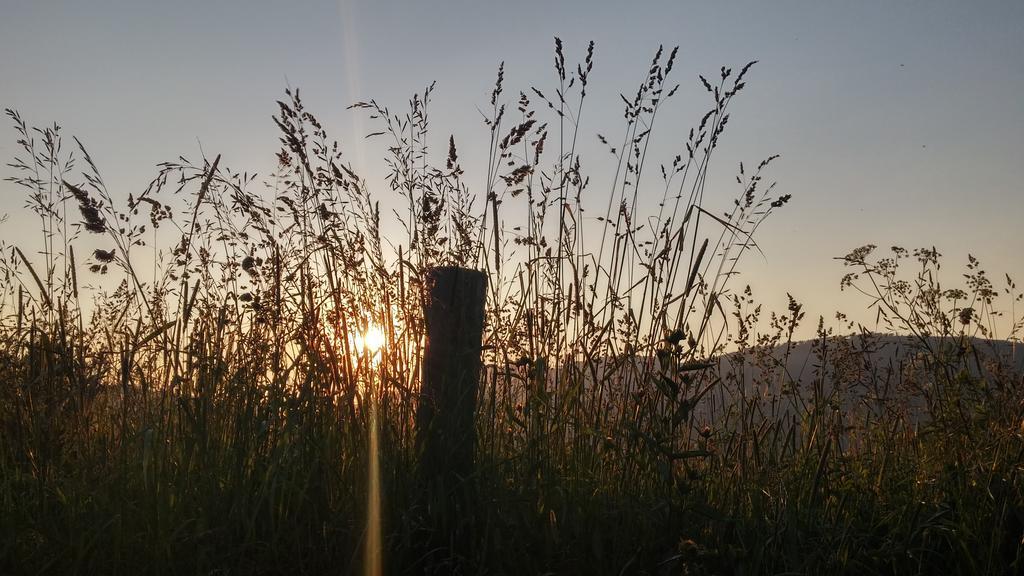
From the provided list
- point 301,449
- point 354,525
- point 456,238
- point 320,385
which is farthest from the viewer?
point 456,238

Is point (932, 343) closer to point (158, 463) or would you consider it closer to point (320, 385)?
point (320, 385)

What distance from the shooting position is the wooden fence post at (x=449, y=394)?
223cm

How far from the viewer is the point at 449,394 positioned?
2.52 m

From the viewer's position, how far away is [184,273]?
3057 mm

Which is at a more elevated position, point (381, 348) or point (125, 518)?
point (381, 348)

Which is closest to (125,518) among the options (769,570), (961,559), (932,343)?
(769,570)

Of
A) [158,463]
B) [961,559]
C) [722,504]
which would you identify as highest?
[158,463]

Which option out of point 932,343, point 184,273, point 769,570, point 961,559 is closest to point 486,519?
point 769,570

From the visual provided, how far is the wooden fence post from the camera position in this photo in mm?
2227

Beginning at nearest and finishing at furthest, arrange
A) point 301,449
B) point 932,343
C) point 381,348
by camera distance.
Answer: point 301,449 < point 381,348 < point 932,343

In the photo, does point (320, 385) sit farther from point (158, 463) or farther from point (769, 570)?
point (769, 570)

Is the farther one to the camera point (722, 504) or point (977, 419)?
point (977, 419)

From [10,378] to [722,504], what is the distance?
2.67 meters

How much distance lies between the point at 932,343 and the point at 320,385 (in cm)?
298
